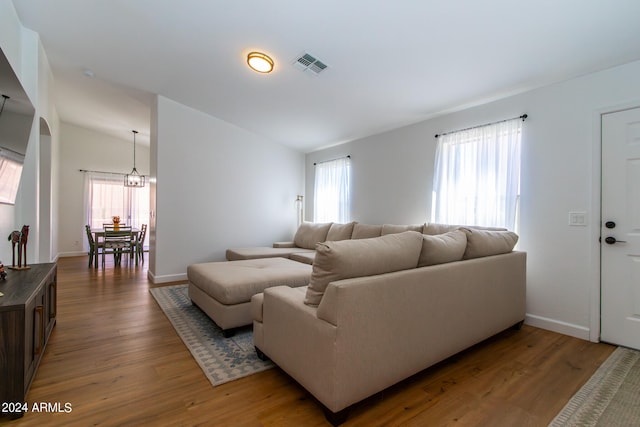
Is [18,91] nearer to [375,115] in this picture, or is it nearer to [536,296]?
[375,115]

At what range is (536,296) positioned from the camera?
9.61 feet

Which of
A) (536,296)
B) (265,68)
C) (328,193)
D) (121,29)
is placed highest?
(121,29)

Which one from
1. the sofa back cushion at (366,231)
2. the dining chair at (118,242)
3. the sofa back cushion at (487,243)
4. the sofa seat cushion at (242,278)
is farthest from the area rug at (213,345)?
the dining chair at (118,242)

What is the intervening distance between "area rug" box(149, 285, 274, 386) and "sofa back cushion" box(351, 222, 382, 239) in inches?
85.2

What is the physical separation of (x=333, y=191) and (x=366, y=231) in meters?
1.47

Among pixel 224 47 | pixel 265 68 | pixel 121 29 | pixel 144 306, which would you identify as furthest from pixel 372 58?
pixel 144 306

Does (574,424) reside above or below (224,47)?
below

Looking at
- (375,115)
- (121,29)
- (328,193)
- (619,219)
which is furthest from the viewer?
(328,193)

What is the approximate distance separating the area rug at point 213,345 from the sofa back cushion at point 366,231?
216 centimetres

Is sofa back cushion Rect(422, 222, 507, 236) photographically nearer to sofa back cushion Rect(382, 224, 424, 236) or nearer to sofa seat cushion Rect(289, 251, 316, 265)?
sofa back cushion Rect(382, 224, 424, 236)

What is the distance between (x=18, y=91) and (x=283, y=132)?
139 inches

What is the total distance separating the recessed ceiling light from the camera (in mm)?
3051

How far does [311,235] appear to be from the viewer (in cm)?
516

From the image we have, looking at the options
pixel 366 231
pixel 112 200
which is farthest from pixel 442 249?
pixel 112 200
